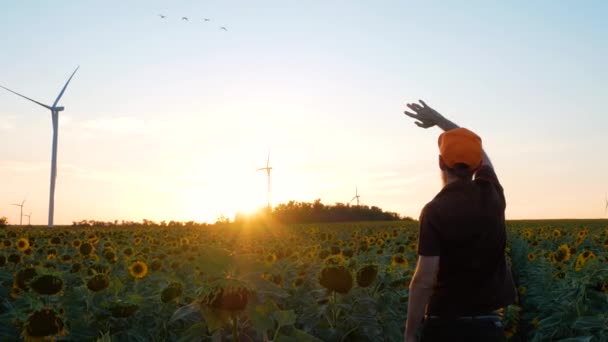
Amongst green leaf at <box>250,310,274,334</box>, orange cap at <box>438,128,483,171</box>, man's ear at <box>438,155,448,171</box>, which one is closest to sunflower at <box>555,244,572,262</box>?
man's ear at <box>438,155,448,171</box>

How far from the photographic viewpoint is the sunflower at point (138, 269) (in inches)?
339

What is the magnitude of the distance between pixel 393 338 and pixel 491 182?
2289 mm

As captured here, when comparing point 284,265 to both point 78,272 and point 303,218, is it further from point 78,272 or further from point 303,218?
point 303,218

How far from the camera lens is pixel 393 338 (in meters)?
6.88

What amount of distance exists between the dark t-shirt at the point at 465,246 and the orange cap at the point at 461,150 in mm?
143

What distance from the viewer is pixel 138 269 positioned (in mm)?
8742

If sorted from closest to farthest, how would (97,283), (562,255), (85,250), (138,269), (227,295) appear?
(227,295)
(97,283)
(138,269)
(85,250)
(562,255)

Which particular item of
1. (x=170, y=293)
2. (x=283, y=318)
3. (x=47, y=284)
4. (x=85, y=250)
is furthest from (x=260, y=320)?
(x=85, y=250)

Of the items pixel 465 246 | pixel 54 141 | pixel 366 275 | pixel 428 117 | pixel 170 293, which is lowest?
pixel 170 293

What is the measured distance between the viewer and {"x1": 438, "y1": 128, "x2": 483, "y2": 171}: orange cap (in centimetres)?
489

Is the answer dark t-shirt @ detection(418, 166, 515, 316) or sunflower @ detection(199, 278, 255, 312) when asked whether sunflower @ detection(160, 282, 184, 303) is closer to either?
dark t-shirt @ detection(418, 166, 515, 316)

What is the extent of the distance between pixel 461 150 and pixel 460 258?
0.72 meters

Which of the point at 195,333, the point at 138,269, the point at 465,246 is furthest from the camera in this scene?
the point at 138,269

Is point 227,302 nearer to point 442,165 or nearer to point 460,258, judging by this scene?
point 460,258
